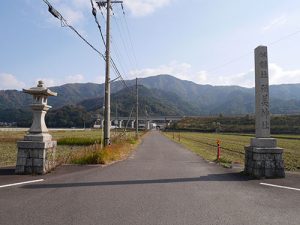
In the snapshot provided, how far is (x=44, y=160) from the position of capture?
1139 cm

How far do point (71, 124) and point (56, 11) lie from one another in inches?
5576

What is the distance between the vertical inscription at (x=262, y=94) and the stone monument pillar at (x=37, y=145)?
700 centimetres

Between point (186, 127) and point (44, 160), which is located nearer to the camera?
point (44, 160)

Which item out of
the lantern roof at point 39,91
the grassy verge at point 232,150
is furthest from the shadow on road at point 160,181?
the grassy verge at point 232,150

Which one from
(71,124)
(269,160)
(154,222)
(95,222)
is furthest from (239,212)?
(71,124)

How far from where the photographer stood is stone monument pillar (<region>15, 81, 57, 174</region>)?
11375 mm

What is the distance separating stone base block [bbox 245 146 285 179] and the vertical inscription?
619 mm

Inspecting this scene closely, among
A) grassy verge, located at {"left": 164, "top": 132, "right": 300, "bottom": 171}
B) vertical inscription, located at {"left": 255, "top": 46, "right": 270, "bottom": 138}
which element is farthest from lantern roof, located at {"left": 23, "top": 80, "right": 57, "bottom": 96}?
grassy verge, located at {"left": 164, "top": 132, "right": 300, "bottom": 171}

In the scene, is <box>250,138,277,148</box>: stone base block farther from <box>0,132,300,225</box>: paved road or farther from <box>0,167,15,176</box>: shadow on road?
<box>0,167,15,176</box>: shadow on road

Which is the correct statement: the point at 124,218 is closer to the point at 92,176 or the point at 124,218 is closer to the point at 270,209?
the point at 270,209

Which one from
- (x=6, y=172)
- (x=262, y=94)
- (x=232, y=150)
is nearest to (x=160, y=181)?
(x=262, y=94)

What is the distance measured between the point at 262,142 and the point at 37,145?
287 inches

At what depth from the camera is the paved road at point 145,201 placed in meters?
6.17

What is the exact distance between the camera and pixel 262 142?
11781 millimetres
